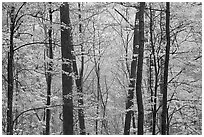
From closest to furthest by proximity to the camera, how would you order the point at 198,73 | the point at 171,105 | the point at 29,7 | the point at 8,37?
1. the point at 8,37
2. the point at 29,7
3. the point at 198,73
4. the point at 171,105

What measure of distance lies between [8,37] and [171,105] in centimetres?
566

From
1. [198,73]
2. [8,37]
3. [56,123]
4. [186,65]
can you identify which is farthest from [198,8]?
[56,123]

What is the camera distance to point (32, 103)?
310 inches

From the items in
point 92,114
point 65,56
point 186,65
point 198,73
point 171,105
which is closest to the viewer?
point 65,56

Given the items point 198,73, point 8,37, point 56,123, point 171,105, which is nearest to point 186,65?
point 198,73

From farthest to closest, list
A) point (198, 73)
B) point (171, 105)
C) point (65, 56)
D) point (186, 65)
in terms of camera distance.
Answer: point (171, 105)
point (198, 73)
point (186, 65)
point (65, 56)

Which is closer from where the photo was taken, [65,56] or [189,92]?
[65,56]

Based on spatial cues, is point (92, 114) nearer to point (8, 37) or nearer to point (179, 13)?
point (179, 13)

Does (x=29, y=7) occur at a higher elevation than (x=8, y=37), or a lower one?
higher

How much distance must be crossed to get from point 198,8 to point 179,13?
44 centimetres

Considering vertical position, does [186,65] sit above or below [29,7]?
below

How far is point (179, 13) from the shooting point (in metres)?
7.23

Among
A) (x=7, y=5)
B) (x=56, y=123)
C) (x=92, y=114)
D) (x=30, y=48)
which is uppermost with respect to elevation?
(x=7, y=5)

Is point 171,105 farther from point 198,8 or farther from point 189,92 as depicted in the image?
point 198,8
